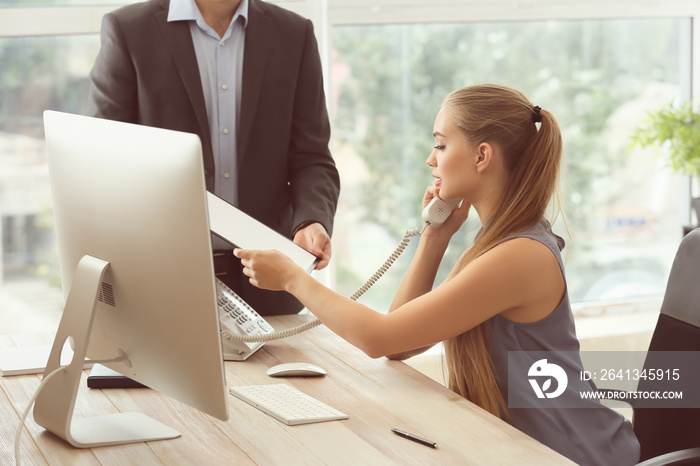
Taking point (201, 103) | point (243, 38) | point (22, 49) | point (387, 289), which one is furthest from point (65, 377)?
point (387, 289)

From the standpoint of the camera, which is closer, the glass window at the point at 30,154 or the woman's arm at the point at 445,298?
the woman's arm at the point at 445,298

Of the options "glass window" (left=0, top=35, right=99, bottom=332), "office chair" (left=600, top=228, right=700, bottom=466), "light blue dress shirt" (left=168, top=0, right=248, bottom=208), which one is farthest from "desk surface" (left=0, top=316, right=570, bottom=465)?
"glass window" (left=0, top=35, right=99, bottom=332)

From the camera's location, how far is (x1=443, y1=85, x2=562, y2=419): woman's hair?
168cm

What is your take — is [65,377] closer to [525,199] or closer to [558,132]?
[525,199]

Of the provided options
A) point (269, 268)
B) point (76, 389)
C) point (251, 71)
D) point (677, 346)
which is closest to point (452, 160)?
point (269, 268)

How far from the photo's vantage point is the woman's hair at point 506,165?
1684mm

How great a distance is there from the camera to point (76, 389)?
4.31ft

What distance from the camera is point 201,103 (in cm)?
220

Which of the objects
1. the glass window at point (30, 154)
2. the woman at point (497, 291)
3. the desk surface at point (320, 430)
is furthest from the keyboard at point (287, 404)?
the glass window at point (30, 154)

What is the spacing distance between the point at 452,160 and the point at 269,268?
45cm

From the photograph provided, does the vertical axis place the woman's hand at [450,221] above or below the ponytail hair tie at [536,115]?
below

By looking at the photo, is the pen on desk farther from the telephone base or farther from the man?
the man

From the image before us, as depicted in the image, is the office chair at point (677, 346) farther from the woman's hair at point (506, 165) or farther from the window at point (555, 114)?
the window at point (555, 114)

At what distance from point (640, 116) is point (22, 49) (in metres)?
2.63
